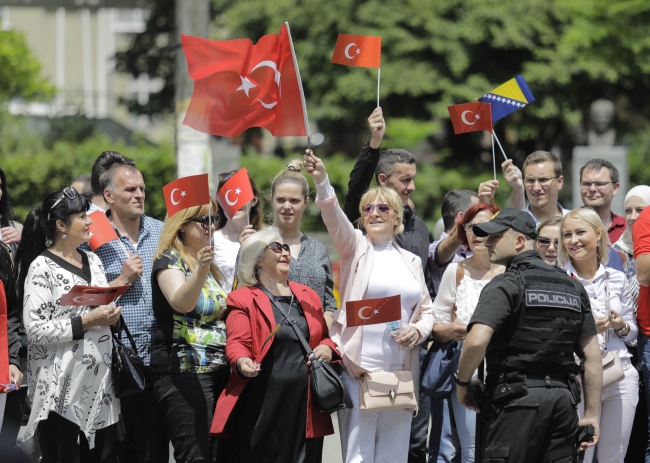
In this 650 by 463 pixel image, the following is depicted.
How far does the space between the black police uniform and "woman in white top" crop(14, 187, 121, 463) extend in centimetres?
218

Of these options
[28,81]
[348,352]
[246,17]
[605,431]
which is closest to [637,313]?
[605,431]

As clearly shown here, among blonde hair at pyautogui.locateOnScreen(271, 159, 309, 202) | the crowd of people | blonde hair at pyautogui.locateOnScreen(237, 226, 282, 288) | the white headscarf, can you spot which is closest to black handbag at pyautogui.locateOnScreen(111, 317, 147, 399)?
the crowd of people

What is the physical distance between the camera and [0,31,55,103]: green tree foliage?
1664cm

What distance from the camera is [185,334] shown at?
216 inches

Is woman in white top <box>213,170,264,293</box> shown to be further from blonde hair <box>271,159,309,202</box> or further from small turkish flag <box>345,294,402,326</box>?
small turkish flag <box>345,294,402,326</box>

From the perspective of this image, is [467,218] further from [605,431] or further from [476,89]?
[476,89]

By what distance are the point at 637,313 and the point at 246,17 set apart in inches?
644

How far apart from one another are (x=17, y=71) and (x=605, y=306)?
45.8ft

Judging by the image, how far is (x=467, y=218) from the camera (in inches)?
246

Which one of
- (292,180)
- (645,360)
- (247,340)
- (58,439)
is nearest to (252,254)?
(247,340)

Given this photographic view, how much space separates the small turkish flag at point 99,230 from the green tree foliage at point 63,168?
40.5ft

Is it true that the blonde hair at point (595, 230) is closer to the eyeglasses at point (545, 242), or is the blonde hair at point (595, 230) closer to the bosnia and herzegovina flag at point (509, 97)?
the eyeglasses at point (545, 242)

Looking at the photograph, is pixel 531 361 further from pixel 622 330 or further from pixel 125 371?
pixel 125 371

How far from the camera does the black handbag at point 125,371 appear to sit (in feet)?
17.5
